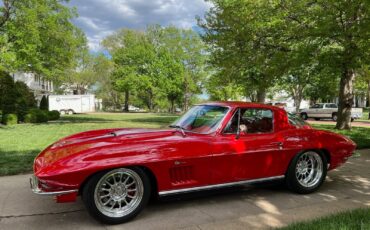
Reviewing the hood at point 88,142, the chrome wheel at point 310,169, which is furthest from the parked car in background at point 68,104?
the chrome wheel at point 310,169

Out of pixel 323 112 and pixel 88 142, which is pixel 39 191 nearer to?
pixel 88 142

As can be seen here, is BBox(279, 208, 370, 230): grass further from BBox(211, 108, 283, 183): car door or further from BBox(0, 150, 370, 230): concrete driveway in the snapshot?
BBox(211, 108, 283, 183): car door

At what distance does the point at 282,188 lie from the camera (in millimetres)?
5199

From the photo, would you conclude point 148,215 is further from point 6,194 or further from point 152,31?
point 152,31

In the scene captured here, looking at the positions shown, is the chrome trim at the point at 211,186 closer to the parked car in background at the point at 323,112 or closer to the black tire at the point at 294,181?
the black tire at the point at 294,181

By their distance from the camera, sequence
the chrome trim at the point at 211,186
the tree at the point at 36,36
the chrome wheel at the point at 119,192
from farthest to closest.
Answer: the tree at the point at 36,36, the chrome trim at the point at 211,186, the chrome wheel at the point at 119,192

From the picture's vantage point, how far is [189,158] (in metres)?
3.97

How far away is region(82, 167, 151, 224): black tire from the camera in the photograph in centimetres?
353

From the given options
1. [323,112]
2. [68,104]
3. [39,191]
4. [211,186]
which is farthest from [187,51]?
[39,191]

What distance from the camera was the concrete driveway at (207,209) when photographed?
12.2ft

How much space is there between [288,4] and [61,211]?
483 inches

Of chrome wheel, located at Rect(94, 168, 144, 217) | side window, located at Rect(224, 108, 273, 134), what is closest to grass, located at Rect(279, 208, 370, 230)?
side window, located at Rect(224, 108, 273, 134)

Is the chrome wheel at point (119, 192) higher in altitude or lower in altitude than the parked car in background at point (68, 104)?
lower

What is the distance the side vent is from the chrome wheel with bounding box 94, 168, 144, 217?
412 millimetres
